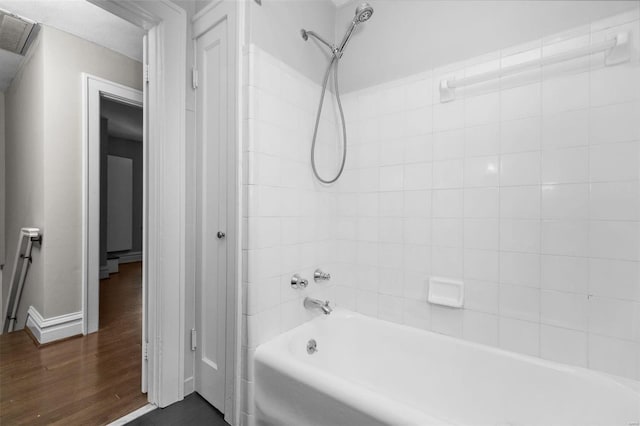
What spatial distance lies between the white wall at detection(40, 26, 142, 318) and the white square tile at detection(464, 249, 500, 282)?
9.36 feet

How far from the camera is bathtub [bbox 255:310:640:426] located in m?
0.98

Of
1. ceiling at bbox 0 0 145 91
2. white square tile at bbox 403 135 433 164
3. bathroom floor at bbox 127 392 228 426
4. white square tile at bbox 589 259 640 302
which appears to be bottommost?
bathroom floor at bbox 127 392 228 426

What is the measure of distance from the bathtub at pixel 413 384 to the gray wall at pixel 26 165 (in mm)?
2219

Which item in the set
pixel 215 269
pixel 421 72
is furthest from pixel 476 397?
pixel 421 72

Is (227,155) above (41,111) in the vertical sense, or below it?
below

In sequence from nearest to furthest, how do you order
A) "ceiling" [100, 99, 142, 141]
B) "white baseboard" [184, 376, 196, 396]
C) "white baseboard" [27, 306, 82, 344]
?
"white baseboard" [184, 376, 196, 396] → "white baseboard" [27, 306, 82, 344] → "ceiling" [100, 99, 142, 141]

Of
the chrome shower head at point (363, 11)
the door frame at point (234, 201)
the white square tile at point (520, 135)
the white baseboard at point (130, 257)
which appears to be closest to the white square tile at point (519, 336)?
the white square tile at point (520, 135)

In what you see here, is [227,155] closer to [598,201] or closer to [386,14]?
[386,14]

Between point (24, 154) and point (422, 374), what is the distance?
12.1 ft

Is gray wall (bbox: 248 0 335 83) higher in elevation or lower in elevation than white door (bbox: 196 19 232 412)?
higher

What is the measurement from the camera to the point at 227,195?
4.72 ft

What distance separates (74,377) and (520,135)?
2793mm

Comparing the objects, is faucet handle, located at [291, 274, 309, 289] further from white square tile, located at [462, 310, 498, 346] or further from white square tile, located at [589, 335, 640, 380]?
white square tile, located at [589, 335, 640, 380]

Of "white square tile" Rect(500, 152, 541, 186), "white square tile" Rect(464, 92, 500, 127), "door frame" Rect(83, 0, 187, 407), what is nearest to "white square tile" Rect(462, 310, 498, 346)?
"white square tile" Rect(500, 152, 541, 186)
